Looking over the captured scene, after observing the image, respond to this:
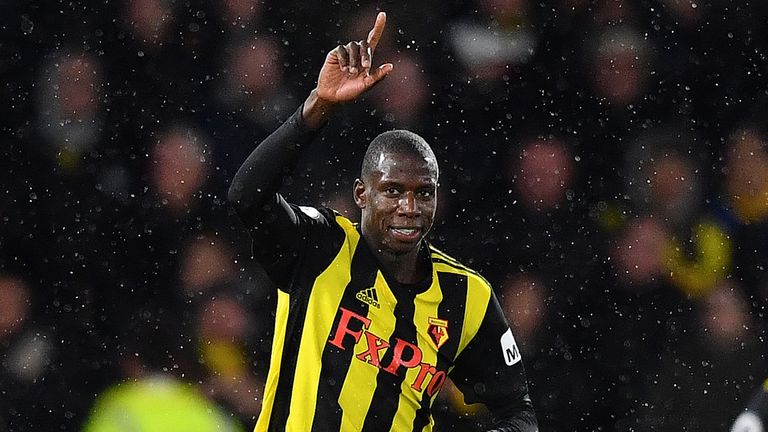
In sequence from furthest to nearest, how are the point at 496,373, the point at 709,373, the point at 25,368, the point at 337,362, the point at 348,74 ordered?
the point at 709,373, the point at 25,368, the point at 496,373, the point at 337,362, the point at 348,74

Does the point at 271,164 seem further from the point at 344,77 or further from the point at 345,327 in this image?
the point at 345,327

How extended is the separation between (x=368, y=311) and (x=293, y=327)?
0.18 m

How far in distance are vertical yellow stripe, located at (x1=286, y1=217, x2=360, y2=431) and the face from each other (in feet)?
0.46

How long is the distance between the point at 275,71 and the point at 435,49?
0.59 meters

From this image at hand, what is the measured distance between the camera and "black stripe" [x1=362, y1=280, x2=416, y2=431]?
8.75 ft

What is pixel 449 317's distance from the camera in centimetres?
281

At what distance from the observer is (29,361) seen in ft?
13.0

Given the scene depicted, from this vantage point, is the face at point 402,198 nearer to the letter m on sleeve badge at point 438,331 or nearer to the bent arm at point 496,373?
the letter m on sleeve badge at point 438,331

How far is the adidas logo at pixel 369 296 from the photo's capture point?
8.96ft

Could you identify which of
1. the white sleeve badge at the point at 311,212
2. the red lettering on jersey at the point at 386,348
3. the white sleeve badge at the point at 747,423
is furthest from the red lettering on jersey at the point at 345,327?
the white sleeve badge at the point at 747,423

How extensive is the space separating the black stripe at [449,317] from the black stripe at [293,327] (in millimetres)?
319

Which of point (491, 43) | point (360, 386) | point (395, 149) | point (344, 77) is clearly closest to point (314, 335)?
point (360, 386)

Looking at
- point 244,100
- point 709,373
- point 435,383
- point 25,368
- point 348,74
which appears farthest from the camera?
point 709,373

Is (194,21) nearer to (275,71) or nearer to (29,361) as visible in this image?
(275,71)
